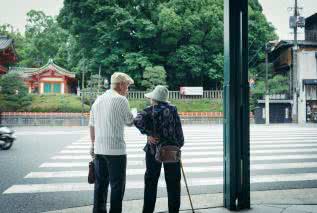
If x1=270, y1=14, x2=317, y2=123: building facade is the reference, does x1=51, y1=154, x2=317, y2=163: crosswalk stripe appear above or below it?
below

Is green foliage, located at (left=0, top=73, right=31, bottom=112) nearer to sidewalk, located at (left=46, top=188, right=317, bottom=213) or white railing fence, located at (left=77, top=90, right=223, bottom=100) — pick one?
white railing fence, located at (left=77, top=90, right=223, bottom=100)

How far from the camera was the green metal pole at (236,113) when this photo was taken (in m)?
4.50

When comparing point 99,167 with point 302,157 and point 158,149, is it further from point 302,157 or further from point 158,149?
Answer: point 302,157

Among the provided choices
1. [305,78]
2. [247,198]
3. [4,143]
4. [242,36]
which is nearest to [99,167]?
[247,198]

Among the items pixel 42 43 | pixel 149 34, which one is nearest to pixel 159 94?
pixel 149 34

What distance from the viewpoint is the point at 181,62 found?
32281 millimetres

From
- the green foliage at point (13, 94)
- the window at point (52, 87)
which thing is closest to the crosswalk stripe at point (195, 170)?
the green foliage at point (13, 94)

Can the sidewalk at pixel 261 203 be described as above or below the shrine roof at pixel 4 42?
below

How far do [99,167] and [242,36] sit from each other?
2.56 meters

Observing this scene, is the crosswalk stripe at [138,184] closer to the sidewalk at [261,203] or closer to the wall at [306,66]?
the sidewalk at [261,203]

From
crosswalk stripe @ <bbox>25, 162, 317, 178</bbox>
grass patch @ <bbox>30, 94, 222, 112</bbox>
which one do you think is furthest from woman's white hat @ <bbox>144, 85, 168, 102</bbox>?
grass patch @ <bbox>30, 94, 222, 112</bbox>

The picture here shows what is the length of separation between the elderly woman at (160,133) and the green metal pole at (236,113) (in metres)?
0.86

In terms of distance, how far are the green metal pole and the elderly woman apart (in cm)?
86

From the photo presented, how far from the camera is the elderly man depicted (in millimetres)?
3746
